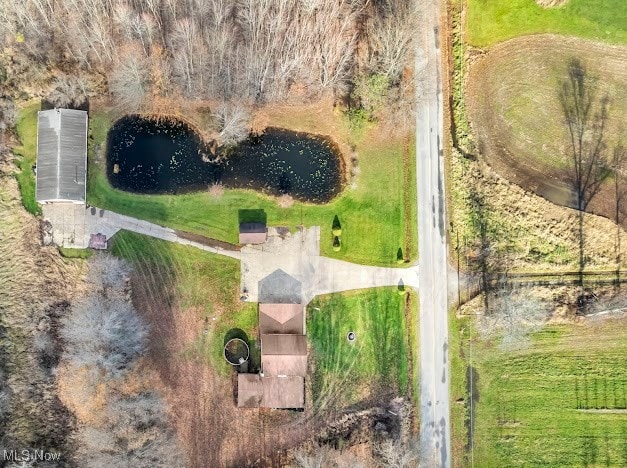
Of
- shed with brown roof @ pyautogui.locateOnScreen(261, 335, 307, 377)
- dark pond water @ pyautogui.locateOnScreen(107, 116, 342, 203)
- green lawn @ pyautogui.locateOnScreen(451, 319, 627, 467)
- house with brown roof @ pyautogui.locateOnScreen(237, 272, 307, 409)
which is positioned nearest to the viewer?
shed with brown roof @ pyautogui.locateOnScreen(261, 335, 307, 377)

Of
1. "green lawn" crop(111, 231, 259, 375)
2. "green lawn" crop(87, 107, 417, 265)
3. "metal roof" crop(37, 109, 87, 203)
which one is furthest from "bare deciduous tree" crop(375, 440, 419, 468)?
"metal roof" crop(37, 109, 87, 203)

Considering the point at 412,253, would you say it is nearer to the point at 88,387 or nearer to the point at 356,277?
the point at 356,277

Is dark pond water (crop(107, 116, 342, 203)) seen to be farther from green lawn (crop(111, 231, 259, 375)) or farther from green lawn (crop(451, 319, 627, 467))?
green lawn (crop(451, 319, 627, 467))

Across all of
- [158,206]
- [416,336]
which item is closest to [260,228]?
[158,206]

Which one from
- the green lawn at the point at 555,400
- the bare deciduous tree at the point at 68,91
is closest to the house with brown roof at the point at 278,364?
the green lawn at the point at 555,400

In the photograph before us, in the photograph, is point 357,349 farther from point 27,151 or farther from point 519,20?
point 27,151

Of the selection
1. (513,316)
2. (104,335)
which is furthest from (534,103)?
(104,335)
